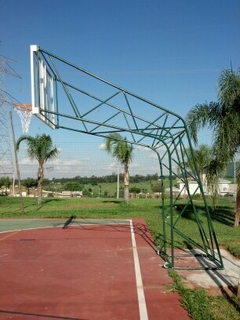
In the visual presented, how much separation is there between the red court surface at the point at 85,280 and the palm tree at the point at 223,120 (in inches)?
152

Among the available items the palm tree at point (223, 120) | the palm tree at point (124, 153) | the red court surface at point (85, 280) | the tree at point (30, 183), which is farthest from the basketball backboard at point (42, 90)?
the tree at point (30, 183)

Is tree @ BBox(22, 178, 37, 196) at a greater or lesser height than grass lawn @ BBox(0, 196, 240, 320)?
greater

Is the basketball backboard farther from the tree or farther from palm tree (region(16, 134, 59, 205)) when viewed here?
the tree

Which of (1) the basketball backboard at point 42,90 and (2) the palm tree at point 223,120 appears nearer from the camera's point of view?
(1) the basketball backboard at point 42,90

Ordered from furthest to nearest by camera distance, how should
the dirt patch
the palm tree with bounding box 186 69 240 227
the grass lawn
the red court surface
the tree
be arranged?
the tree, the palm tree with bounding box 186 69 240 227, the dirt patch, the red court surface, the grass lawn

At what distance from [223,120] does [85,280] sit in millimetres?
7766

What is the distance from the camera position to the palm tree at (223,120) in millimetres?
12219

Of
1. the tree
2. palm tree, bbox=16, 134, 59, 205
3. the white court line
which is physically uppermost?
palm tree, bbox=16, 134, 59, 205

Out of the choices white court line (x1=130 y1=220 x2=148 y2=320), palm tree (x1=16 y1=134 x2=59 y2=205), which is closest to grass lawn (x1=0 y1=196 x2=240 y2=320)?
white court line (x1=130 y1=220 x2=148 y2=320)

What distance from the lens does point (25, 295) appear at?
6.22 metres

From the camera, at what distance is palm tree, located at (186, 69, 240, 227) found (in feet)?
40.1

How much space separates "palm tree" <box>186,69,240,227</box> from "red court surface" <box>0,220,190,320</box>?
3.86m

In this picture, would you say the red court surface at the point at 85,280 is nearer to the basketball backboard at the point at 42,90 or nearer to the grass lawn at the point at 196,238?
the grass lawn at the point at 196,238

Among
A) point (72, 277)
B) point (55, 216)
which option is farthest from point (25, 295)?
point (55, 216)
